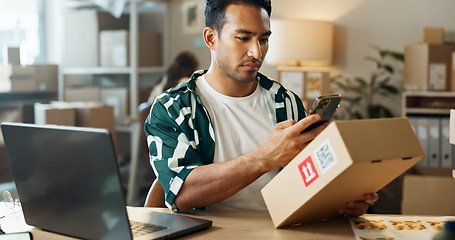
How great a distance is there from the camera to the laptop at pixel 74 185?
3.07ft

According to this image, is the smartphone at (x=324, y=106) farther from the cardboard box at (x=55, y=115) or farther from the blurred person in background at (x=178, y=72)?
the blurred person in background at (x=178, y=72)

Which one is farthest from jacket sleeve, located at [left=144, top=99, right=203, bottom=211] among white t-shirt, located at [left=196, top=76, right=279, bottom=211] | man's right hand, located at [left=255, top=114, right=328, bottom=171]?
man's right hand, located at [left=255, top=114, right=328, bottom=171]

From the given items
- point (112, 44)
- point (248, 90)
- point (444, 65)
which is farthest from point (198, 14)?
point (248, 90)

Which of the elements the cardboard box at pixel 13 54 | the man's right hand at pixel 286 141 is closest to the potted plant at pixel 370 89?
the cardboard box at pixel 13 54

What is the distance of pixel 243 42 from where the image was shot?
1514 mm

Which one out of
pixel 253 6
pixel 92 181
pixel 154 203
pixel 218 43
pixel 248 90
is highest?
pixel 253 6

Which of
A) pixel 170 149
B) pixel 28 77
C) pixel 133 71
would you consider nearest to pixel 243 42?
pixel 170 149

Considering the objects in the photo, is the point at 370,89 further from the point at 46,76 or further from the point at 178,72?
the point at 46,76

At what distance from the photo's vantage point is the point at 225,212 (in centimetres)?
130

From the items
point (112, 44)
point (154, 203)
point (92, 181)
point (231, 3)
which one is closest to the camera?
point (92, 181)

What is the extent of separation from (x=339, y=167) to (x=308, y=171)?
Answer: 3.6 inches

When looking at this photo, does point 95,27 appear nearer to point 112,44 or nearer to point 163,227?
point 112,44

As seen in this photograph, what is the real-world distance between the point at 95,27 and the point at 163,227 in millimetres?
3857

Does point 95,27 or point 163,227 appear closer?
point 163,227
